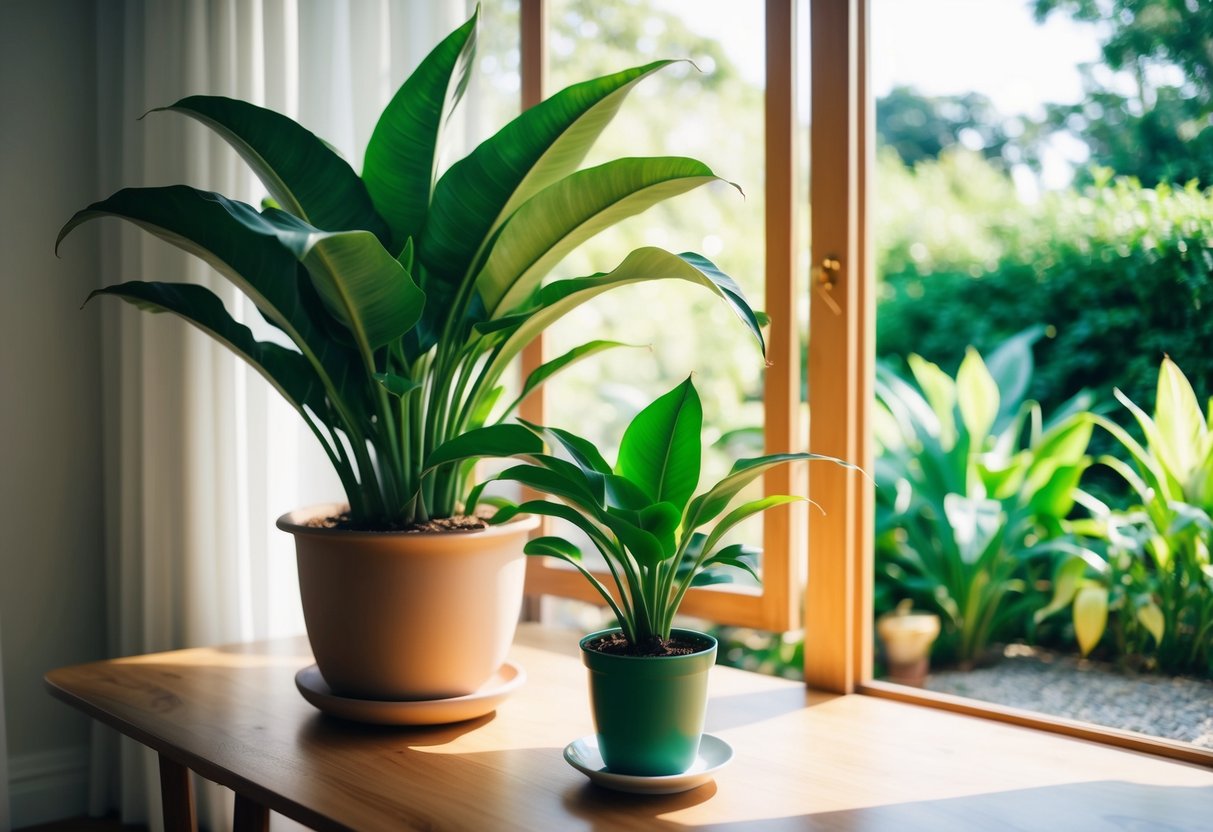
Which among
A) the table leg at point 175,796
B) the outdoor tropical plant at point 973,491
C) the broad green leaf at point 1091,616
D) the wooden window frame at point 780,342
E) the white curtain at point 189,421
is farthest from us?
the outdoor tropical plant at point 973,491

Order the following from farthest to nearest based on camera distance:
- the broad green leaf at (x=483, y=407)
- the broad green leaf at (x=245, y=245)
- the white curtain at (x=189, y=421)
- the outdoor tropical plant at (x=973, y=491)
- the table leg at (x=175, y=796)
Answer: the outdoor tropical plant at (x=973, y=491), the white curtain at (x=189, y=421), the broad green leaf at (x=483, y=407), the table leg at (x=175, y=796), the broad green leaf at (x=245, y=245)

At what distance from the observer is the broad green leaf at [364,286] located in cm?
101

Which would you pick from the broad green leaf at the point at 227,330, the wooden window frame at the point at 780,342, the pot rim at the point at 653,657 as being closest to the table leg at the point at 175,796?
the broad green leaf at the point at 227,330

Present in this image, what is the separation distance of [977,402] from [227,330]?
5.10 feet

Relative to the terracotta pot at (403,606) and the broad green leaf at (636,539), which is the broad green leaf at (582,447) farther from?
the terracotta pot at (403,606)

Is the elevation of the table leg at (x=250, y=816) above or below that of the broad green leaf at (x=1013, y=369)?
below

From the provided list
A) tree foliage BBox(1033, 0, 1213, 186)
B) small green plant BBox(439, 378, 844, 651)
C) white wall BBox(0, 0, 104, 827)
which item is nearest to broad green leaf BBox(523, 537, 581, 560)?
small green plant BBox(439, 378, 844, 651)

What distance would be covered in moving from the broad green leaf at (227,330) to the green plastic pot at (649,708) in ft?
1.72

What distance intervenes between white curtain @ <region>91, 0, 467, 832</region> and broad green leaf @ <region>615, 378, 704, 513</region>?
3.12 feet

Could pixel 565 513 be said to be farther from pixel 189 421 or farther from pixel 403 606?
pixel 189 421

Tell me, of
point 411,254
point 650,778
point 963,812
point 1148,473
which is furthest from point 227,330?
point 1148,473

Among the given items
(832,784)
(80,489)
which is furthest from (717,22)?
(80,489)

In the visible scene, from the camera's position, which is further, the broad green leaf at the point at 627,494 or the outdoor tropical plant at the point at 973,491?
the outdoor tropical plant at the point at 973,491

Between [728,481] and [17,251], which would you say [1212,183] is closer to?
[728,481]
